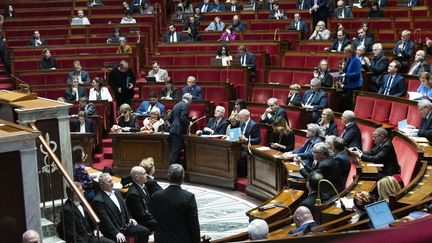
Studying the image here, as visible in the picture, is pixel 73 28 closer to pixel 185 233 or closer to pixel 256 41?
pixel 256 41

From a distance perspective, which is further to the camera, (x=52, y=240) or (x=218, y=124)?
(x=218, y=124)

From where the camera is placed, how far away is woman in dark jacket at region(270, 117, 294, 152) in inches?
295

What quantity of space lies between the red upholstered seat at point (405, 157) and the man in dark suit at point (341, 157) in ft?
1.77

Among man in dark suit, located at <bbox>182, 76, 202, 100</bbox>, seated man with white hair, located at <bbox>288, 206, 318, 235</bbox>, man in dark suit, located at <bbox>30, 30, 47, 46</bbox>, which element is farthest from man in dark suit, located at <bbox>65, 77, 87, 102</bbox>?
seated man with white hair, located at <bbox>288, 206, 318, 235</bbox>

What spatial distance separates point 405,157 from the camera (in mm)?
6215

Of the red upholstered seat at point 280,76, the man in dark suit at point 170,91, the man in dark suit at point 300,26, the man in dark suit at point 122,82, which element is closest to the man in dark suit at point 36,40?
the man in dark suit at point 122,82

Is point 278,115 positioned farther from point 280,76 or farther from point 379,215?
point 379,215

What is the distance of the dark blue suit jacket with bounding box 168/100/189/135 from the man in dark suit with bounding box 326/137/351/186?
129 inches

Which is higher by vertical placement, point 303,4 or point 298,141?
point 303,4

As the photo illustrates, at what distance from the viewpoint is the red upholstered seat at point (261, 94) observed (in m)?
9.68

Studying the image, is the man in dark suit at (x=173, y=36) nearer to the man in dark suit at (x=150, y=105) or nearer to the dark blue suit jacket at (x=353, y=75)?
the man in dark suit at (x=150, y=105)

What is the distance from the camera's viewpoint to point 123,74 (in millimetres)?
10422

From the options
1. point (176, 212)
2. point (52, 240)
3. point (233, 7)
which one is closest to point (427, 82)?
point (176, 212)

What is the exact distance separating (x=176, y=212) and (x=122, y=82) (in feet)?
21.4
